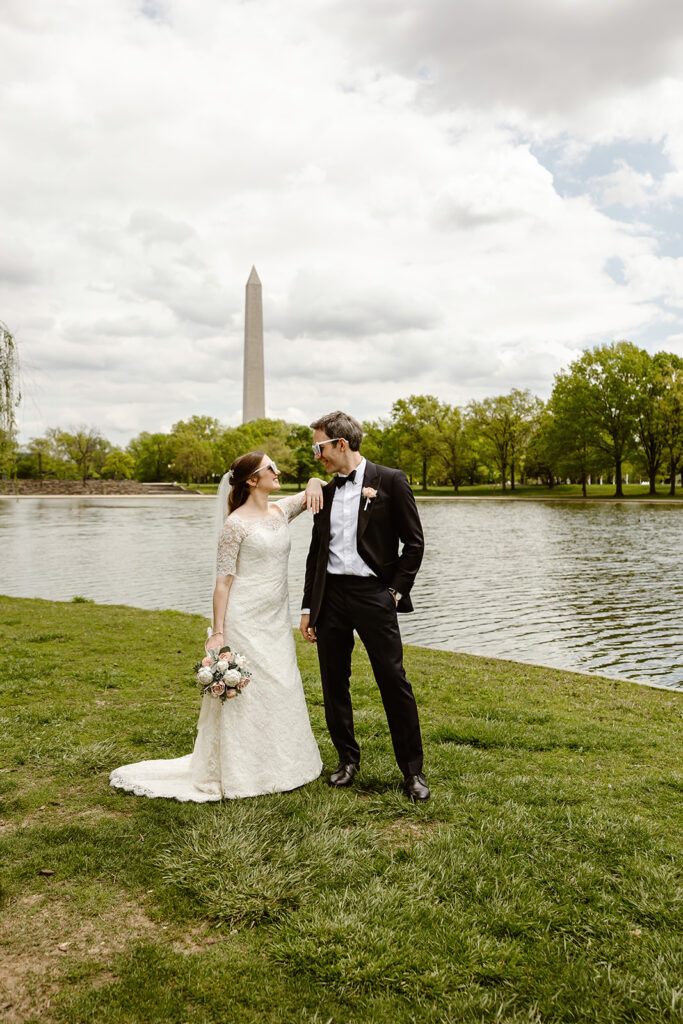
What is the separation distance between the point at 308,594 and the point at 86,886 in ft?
7.01

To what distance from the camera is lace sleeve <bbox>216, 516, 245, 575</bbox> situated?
15.5 feet

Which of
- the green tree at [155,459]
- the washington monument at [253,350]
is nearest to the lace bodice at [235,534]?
the washington monument at [253,350]

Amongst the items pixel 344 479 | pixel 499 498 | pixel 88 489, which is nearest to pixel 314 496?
pixel 344 479

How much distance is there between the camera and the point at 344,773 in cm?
488

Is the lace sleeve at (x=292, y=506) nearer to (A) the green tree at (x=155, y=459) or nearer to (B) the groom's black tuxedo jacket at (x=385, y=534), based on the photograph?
(B) the groom's black tuxedo jacket at (x=385, y=534)

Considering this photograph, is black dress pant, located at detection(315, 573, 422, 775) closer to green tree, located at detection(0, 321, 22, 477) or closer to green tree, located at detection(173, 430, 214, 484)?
green tree, located at detection(0, 321, 22, 477)

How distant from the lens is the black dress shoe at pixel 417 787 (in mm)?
4555

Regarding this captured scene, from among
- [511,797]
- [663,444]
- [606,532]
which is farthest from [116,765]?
[663,444]

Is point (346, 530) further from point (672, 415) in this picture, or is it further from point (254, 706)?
point (672, 415)

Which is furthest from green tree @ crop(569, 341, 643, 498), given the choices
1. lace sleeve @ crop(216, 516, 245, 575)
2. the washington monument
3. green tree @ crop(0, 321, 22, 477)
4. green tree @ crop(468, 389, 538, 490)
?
lace sleeve @ crop(216, 516, 245, 575)

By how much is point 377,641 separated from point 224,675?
3.23ft

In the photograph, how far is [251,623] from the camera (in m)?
4.77

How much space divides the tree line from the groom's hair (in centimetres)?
3228

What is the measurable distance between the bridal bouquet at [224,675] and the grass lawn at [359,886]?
69 centimetres
